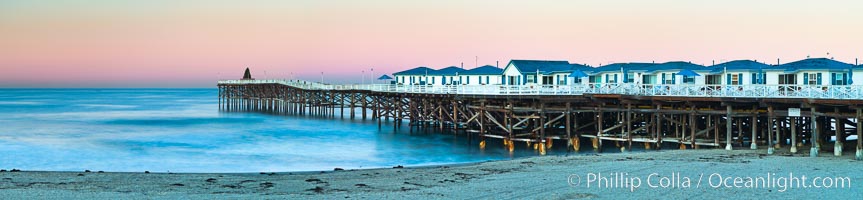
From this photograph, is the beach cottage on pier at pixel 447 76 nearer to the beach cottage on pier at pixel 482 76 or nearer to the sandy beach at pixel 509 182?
the beach cottage on pier at pixel 482 76

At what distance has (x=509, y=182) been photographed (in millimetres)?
18859

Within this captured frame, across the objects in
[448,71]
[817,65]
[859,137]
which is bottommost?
[859,137]

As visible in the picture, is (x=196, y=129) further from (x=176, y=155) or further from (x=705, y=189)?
(x=705, y=189)

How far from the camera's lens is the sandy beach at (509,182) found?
16.7m

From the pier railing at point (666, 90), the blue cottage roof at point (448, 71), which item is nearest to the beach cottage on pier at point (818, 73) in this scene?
the pier railing at point (666, 90)

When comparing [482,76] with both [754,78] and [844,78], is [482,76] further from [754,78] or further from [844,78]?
[844,78]

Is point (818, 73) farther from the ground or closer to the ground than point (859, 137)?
farther from the ground

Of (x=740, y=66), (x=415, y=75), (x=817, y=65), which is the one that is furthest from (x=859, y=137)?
(x=415, y=75)

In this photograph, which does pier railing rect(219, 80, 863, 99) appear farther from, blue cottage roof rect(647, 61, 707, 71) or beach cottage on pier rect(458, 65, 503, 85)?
Answer: beach cottage on pier rect(458, 65, 503, 85)

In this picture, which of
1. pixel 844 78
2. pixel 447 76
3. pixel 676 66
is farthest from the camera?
pixel 447 76

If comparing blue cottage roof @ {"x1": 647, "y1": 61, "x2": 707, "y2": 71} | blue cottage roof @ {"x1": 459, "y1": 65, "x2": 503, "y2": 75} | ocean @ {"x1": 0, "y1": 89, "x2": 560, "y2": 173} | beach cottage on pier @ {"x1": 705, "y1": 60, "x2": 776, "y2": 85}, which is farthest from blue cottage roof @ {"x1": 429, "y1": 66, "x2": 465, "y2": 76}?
beach cottage on pier @ {"x1": 705, "y1": 60, "x2": 776, "y2": 85}

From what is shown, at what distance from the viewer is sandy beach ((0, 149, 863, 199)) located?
16734mm

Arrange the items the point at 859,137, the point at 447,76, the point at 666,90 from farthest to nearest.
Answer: the point at 447,76 < the point at 666,90 < the point at 859,137

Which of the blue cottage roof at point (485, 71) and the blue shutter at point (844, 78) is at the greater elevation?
the blue cottage roof at point (485, 71)
